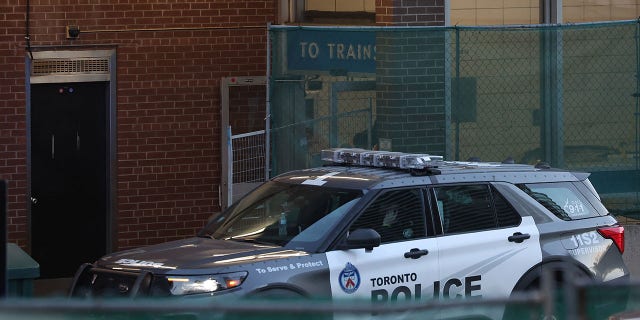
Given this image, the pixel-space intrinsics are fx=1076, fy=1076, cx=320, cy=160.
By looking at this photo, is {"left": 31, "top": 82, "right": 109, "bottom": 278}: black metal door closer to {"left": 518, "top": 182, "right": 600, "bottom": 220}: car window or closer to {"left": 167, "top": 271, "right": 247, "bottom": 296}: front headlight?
{"left": 167, "top": 271, "right": 247, "bottom": 296}: front headlight

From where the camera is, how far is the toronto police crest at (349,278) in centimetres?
738

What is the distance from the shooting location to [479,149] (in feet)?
36.4

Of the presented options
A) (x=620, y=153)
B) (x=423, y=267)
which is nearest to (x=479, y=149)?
(x=620, y=153)

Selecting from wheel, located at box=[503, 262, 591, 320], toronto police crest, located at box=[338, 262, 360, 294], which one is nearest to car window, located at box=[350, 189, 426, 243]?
toronto police crest, located at box=[338, 262, 360, 294]

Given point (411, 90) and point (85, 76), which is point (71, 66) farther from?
point (411, 90)

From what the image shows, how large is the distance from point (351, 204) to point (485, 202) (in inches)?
44.9

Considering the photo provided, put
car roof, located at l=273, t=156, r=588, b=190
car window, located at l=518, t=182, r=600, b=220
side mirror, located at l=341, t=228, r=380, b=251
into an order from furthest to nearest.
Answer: car window, located at l=518, t=182, r=600, b=220 → car roof, located at l=273, t=156, r=588, b=190 → side mirror, located at l=341, t=228, r=380, b=251

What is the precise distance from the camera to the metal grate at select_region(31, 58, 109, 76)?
12148 millimetres

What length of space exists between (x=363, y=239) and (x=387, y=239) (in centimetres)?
47

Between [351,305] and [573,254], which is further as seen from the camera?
[573,254]

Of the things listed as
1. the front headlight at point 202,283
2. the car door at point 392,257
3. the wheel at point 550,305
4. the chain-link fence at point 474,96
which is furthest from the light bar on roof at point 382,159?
the wheel at point 550,305

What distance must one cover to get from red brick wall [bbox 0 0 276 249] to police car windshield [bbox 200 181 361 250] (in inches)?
164

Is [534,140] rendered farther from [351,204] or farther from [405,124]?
[351,204]

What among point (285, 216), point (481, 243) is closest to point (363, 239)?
point (285, 216)
